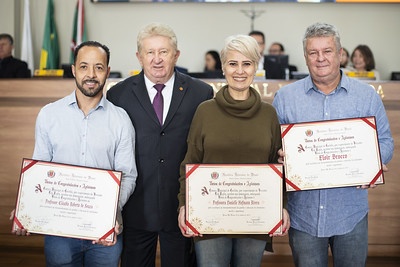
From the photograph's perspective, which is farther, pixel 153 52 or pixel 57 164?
pixel 153 52

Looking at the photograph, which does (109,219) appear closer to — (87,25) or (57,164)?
(57,164)

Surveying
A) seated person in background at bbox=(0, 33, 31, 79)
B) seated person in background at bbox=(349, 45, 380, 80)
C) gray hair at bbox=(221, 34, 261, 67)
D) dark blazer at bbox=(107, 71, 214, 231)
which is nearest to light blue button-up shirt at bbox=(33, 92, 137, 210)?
dark blazer at bbox=(107, 71, 214, 231)

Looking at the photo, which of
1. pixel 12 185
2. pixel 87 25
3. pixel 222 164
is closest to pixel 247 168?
pixel 222 164

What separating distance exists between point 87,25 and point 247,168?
228 inches

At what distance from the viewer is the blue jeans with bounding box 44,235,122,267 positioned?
2080 millimetres

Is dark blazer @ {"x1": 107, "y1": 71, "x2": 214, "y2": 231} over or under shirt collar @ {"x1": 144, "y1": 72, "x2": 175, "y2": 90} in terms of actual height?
under

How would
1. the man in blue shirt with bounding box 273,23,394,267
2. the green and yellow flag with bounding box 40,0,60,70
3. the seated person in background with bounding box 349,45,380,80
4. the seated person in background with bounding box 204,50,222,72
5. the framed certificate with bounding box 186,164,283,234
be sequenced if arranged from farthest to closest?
the green and yellow flag with bounding box 40,0,60,70
the seated person in background with bounding box 204,50,222,72
the seated person in background with bounding box 349,45,380,80
the man in blue shirt with bounding box 273,23,394,267
the framed certificate with bounding box 186,164,283,234

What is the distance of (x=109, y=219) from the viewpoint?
6.61ft

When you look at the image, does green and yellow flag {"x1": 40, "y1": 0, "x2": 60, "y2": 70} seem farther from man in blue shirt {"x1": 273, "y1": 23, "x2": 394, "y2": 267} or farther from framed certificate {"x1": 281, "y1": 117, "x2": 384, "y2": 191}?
framed certificate {"x1": 281, "y1": 117, "x2": 384, "y2": 191}

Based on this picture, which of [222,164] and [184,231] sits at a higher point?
[222,164]

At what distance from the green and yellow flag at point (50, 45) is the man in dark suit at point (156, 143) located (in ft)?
16.2

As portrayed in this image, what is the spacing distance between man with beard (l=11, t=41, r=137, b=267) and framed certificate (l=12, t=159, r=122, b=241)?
0.20ft

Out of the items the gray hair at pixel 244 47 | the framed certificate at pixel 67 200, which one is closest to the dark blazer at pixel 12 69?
the framed certificate at pixel 67 200

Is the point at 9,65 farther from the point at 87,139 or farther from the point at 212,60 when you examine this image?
the point at 87,139
